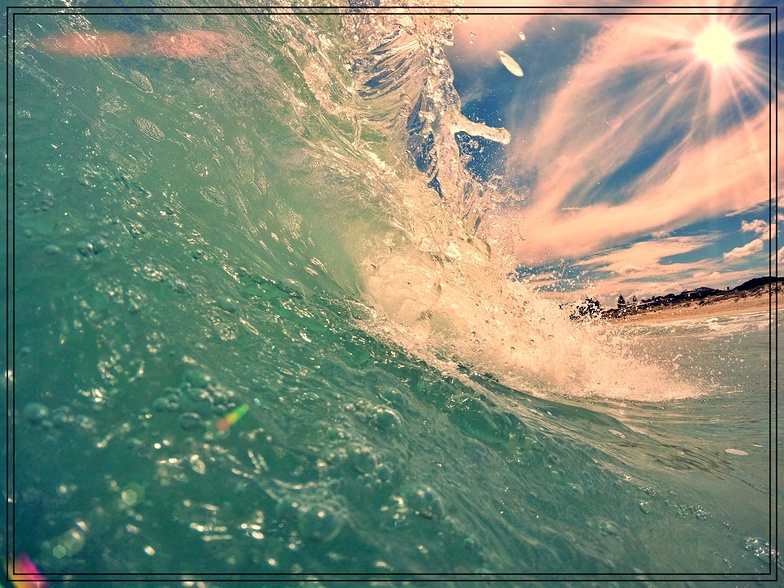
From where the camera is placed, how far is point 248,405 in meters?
1.97

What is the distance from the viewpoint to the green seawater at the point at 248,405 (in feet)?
4.99

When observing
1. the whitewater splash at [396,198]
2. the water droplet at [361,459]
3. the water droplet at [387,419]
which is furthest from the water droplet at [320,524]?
the whitewater splash at [396,198]

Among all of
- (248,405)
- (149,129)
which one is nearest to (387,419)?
(248,405)

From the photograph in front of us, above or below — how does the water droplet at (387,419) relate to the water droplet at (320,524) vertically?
above

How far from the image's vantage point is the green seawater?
152cm

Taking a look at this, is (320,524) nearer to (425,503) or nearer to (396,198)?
(425,503)

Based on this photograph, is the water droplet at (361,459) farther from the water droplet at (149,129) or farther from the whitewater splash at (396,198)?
the water droplet at (149,129)

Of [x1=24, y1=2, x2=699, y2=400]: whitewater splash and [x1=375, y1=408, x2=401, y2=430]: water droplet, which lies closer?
[x1=375, y1=408, x2=401, y2=430]: water droplet

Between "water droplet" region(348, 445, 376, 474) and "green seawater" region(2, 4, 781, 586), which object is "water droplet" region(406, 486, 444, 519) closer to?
"green seawater" region(2, 4, 781, 586)

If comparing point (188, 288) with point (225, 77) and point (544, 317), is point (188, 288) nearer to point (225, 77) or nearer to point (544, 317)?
point (225, 77)

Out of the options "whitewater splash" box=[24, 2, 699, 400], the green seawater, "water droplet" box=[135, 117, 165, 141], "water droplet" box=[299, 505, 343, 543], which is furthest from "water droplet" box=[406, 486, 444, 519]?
"water droplet" box=[135, 117, 165, 141]

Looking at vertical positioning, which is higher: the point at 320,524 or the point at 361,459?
the point at 361,459

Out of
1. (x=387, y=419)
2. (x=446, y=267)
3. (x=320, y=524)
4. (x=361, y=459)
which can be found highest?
(x=446, y=267)

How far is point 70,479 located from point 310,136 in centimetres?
426
